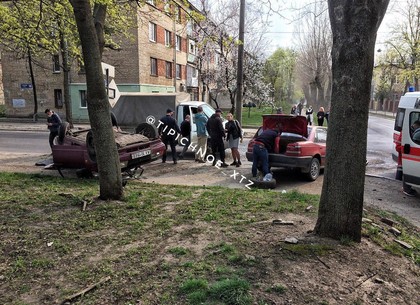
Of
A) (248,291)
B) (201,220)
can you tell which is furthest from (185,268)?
(201,220)

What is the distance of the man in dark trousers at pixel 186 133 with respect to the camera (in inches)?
467

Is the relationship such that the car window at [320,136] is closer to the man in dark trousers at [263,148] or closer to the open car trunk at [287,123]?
the open car trunk at [287,123]

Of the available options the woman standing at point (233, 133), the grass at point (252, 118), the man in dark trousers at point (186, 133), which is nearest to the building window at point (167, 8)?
the woman standing at point (233, 133)

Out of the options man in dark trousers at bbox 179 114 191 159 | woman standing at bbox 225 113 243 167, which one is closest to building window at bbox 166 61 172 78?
man in dark trousers at bbox 179 114 191 159

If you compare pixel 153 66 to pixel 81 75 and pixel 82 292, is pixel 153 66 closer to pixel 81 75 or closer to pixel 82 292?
pixel 81 75

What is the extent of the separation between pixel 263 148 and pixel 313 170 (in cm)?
166

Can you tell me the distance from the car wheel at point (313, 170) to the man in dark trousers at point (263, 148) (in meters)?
1.20

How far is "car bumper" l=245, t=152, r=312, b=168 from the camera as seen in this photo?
28.2ft

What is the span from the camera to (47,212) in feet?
16.8

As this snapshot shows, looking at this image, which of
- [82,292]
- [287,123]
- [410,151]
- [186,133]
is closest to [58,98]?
[186,133]

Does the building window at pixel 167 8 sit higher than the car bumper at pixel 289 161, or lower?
higher

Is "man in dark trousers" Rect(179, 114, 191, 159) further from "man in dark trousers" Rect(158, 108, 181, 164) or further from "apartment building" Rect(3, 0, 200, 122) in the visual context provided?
"apartment building" Rect(3, 0, 200, 122)

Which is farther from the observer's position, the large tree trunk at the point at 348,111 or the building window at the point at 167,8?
the building window at the point at 167,8

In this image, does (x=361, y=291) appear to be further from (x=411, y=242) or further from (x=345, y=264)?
(x=411, y=242)
